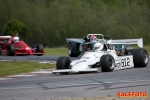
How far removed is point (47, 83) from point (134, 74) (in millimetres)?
3522

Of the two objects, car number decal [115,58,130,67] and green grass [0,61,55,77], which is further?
green grass [0,61,55,77]

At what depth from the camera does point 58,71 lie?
20.4 metres

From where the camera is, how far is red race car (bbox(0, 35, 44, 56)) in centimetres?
3747

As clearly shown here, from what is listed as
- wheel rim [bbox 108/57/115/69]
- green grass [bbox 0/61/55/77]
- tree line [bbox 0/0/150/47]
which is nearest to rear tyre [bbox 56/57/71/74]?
wheel rim [bbox 108/57/115/69]

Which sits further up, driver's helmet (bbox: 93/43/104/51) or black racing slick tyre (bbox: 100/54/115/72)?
driver's helmet (bbox: 93/43/104/51)

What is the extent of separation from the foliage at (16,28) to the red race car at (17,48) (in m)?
37.2

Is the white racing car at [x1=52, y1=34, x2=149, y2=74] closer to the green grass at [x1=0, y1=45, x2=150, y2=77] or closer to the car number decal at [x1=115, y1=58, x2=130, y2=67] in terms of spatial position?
the car number decal at [x1=115, y1=58, x2=130, y2=67]

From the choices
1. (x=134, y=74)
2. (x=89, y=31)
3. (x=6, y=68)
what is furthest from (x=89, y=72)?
(x=89, y=31)

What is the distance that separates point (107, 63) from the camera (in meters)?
20.1

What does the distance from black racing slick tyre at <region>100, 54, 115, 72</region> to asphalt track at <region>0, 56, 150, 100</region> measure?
0.26 meters

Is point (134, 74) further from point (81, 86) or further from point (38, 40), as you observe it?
point (38, 40)

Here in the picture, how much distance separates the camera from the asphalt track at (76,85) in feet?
48.2

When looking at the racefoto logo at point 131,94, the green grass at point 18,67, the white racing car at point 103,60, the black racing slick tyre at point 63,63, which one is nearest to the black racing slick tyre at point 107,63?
the white racing car at point 103,60

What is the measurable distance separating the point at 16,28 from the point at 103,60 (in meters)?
57.7
